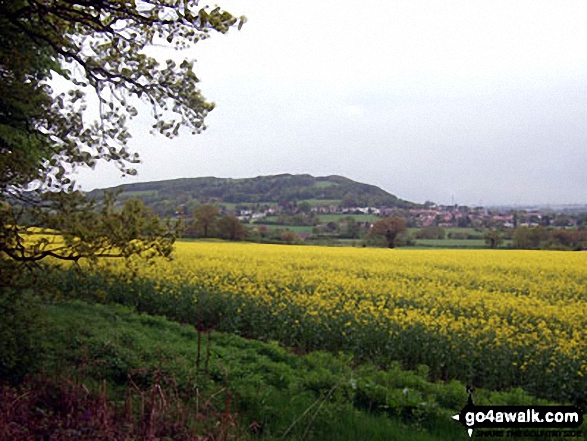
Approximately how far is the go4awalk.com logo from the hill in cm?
5900

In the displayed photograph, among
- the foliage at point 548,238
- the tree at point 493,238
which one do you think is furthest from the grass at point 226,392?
the tree at point 493,238

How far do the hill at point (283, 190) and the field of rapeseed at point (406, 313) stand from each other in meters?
50.1

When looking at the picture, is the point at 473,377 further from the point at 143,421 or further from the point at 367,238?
the point at 367,238

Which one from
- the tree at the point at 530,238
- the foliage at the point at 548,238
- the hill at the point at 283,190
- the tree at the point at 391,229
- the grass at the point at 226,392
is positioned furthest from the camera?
the hill at the point at 283,190

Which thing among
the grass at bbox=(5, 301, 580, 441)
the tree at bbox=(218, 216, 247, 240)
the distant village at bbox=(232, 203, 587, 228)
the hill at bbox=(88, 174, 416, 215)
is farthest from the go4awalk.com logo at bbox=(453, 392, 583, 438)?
the hill at bbox=(88, 174, 416, 215)

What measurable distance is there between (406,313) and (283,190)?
68.7m

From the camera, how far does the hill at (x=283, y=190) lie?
225 feet

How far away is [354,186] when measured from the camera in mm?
85500

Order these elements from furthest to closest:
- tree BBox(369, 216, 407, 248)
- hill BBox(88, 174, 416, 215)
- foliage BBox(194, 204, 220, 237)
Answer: hill BBox(88, 174, 416, 215), tree BBox(369, 216, 407, 248), foliage BBox(194, 204, 220, 237)

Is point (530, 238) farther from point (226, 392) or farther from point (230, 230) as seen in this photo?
point (226, 392)

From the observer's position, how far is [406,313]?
33.1ft

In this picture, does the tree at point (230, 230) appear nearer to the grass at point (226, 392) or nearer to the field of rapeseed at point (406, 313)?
the field of rapeseed at point (406, 313)

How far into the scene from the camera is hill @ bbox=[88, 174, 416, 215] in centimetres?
6850

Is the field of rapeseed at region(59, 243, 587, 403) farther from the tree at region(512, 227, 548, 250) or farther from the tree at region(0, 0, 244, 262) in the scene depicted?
the tree at region(512, 227, 548, 250)
